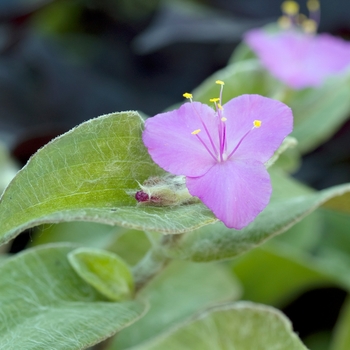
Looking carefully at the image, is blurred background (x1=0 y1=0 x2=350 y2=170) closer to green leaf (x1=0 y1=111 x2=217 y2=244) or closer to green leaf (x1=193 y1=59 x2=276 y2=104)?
green leaf (x1=193 y1=59 x2=276 y2=104)

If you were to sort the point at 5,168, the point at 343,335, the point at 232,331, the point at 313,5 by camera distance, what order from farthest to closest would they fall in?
the point at 313,5
the point at 5,168
the point at 343,335
the point at 232,331

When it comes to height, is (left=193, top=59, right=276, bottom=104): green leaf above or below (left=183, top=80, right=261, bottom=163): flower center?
below

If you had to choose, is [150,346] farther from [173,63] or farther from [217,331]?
[173,63]

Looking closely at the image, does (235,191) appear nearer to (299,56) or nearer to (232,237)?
(232,237)

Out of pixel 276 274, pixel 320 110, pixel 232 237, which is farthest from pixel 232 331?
pixel 320 110

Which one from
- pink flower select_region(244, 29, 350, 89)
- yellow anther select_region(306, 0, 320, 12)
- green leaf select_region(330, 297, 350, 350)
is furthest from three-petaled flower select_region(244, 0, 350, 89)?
green leaf select_region(330, 297, 350, 350)

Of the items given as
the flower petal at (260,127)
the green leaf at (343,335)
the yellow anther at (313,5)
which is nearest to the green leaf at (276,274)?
the green leaf at (343,335)

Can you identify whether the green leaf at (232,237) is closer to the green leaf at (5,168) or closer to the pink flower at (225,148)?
the pink flower at (225,148)
